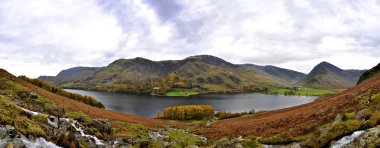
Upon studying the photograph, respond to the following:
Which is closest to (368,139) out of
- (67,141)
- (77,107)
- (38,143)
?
(38,143)

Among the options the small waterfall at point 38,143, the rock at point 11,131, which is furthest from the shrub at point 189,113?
the rock at point 11,131

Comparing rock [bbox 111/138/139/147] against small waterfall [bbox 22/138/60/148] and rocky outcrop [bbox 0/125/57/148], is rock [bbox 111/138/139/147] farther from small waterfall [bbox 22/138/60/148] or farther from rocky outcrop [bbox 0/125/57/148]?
rocky outcrop [bbox 0/125/57/148]

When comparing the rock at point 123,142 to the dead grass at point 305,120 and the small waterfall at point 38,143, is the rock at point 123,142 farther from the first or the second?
the dead grass at point 305,120

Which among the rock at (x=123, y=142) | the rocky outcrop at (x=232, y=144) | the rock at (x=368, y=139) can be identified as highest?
the rock at (x=368, y=139)

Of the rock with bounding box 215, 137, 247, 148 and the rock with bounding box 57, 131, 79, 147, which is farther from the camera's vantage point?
the rock with bounding box 57, 131, 79, 147

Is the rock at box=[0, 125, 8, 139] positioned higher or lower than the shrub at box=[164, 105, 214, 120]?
higher

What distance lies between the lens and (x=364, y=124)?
17828mm

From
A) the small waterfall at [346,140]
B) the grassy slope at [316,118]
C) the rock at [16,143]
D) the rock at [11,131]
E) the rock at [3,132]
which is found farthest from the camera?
the grassy slope at [316,118]

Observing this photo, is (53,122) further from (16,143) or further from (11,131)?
(16,143)

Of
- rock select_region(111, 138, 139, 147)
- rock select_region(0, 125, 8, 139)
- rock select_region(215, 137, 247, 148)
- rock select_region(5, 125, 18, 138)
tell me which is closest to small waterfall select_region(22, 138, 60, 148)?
rock select_region(5, 125, 18, 138)

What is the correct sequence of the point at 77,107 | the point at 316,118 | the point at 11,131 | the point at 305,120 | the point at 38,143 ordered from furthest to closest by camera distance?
the point at 77,107
the point at 305,120
the point at 316,118
the point at 38,143
the point at 11,131

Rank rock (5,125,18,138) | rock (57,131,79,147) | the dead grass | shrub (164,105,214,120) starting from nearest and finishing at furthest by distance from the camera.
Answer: rock (5,125,18,138) < rock (57,131,79,147) < the dead grass < shrub (164,105,214,120)

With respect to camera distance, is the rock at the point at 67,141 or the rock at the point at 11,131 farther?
the rock at the point at 67,141

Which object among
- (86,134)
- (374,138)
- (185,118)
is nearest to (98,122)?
(86,134)
